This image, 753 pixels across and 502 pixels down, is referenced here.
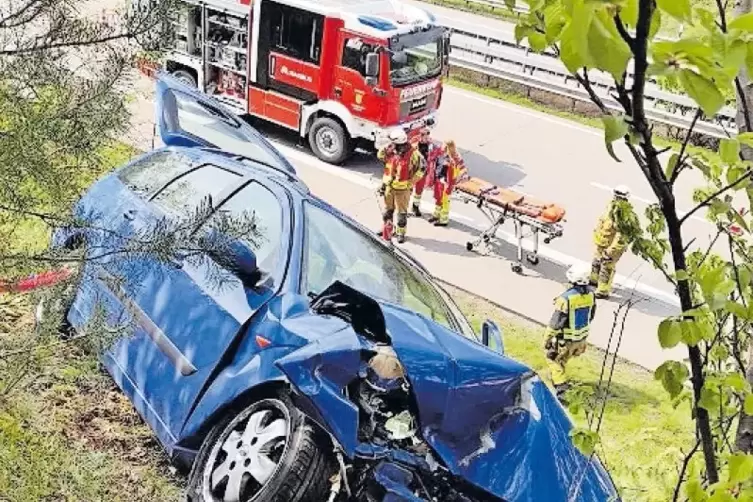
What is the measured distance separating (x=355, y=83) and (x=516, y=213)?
3370 millimetres

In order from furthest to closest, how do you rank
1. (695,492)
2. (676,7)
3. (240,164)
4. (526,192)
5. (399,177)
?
(526,192) → (399,177) → (240,164) → (695,492) → (676,7)

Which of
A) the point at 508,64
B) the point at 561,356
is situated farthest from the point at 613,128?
the point at 508,64

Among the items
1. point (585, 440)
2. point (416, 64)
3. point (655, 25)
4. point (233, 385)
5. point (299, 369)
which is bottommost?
point (416, 64)

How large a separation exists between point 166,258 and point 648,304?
675 cm

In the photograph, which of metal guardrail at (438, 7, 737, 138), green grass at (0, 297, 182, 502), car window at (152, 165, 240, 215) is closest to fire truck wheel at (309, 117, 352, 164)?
metal guardrail at (438, 7, 737, 138)

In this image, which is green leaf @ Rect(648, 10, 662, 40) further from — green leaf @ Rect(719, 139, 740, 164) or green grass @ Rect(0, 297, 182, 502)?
green grass @ Rect(0, 297, 182, 502)

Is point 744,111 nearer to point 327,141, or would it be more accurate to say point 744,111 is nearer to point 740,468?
point 740,468

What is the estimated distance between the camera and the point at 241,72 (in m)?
13.0

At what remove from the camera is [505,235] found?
35.1ft

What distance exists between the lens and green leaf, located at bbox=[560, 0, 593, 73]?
117 cm

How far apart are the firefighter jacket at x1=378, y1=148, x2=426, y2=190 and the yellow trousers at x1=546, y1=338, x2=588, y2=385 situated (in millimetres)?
3232

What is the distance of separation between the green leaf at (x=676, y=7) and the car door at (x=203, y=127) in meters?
4.47

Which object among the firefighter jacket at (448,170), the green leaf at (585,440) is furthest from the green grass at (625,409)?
the green leaf at (585,440)

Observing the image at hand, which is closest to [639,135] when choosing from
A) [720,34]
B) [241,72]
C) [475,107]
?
[720,34]
